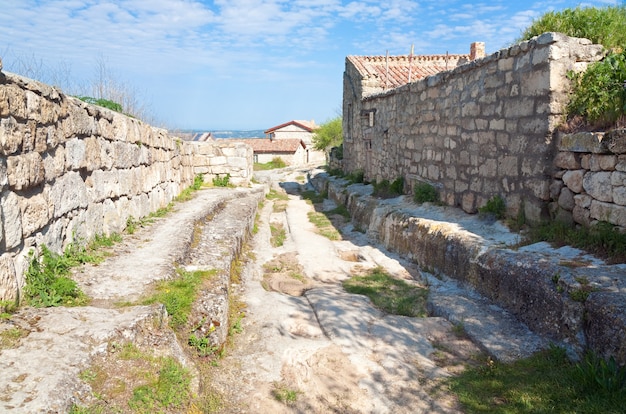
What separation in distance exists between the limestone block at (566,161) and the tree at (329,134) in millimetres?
28317

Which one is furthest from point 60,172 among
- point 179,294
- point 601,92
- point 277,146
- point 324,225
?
point 277,146

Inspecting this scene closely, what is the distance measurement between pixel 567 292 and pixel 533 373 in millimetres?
680

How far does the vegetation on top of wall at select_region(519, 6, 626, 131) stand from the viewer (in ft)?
14.7

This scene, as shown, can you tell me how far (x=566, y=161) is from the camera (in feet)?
15.4

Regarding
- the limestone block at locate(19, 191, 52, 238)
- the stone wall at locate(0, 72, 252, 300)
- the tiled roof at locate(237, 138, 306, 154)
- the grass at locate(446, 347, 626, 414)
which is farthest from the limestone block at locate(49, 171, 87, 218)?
the tiled roof at locate(237, 138, 306, 154)

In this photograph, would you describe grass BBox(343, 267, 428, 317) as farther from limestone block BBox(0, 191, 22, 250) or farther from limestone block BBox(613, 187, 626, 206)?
limestone block BBox(0, 191, 22, 250)

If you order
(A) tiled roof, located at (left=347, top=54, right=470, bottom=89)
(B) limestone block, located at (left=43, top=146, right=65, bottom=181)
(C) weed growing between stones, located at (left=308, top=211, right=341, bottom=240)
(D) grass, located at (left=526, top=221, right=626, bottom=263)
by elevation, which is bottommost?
(C) weed growing between stones, located at (left=308, top=211, right=341, bottom=240)

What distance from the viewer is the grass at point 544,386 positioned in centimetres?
284

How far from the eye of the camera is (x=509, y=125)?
551 cm

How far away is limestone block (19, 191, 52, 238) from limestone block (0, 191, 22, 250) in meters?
0.09

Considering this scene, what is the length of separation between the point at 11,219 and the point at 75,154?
1509 mm

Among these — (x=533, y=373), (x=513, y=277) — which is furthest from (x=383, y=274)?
(x=533, y=373)

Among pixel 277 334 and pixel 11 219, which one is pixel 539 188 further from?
pixel 11 219

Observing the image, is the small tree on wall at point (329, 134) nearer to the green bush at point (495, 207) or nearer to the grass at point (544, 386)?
the green bush at point (495, 207)
